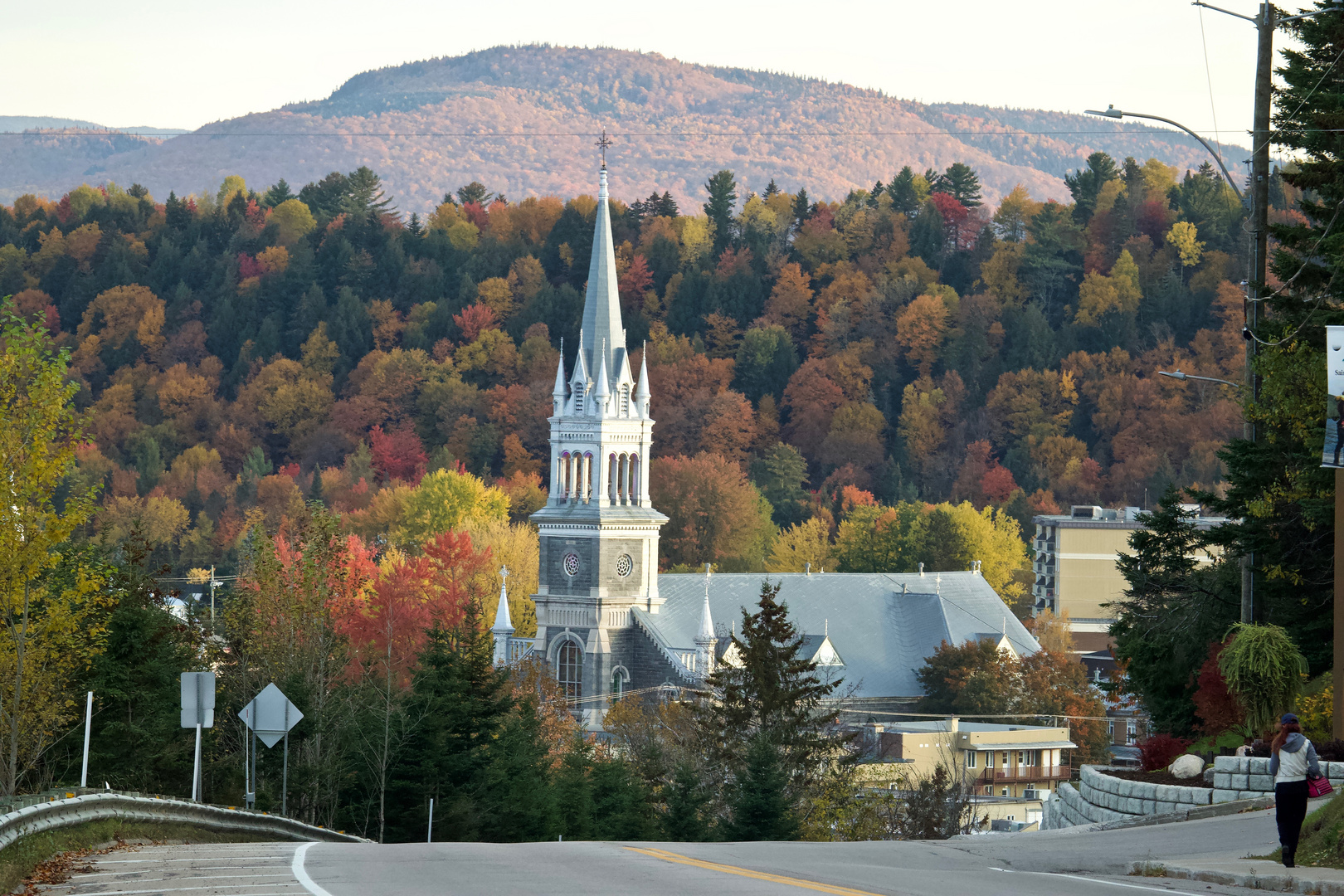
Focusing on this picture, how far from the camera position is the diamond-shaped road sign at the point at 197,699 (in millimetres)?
28297

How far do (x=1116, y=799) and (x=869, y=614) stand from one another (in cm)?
7005

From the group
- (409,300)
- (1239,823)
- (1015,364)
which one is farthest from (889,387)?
(1239,823)

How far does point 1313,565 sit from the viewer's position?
35625 millimetres

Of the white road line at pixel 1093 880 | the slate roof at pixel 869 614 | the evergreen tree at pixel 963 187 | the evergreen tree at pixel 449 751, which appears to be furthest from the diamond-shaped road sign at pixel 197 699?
the evergreen tree at pixel 963 187

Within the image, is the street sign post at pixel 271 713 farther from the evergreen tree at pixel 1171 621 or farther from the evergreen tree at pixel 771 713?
the evergreen tree at pixel 771 713

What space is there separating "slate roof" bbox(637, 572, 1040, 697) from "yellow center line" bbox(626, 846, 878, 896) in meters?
68.9

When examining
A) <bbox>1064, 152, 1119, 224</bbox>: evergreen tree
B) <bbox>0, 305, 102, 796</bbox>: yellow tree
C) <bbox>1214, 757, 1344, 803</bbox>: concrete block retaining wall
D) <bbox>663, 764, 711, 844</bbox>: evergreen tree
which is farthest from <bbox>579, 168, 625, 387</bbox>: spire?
<bbox>1064, 152, 1119, 224</bbox>: evergreen tree

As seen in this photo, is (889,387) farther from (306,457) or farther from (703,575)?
(703,575)

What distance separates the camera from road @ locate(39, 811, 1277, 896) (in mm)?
18688

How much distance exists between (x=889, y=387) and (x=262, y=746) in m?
138

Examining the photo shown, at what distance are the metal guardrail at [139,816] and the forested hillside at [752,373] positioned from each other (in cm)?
10710

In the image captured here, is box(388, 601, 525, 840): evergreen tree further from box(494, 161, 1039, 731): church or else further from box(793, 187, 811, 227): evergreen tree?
box(793, 187, 811, 227): evergreen tree

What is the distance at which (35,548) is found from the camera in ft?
103

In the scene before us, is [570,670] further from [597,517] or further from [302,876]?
[302,876]
